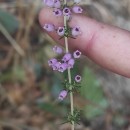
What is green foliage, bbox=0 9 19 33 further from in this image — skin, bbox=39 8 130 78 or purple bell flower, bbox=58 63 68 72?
purple bell flower, bbox=58 63 68 72

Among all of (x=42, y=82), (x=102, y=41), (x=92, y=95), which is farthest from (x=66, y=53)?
(x=42, y=82)

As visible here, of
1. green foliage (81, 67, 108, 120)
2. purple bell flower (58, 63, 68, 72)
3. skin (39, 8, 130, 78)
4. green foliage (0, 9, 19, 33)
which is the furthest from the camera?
green foliage (0, 9, 19, 33)

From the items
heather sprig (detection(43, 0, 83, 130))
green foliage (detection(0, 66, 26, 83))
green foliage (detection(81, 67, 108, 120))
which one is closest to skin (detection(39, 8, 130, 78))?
heather sprig (detection(43, 0, 83, 130))

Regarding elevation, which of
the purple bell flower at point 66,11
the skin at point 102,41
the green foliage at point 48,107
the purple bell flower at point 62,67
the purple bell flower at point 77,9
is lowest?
the purple bell flower at point 62,67

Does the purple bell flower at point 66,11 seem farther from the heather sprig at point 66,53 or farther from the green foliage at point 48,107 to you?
the green foliage at point 48,107

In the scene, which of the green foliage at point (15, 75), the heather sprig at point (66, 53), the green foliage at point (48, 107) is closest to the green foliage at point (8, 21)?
the green foliage at point (15, 75)

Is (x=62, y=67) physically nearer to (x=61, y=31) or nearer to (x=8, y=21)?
(x=61, y=31)

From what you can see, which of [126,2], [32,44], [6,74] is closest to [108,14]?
[126,2]

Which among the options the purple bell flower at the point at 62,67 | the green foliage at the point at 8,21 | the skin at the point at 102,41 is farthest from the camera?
the green foliage at the point at 8,21
